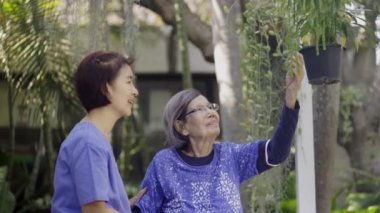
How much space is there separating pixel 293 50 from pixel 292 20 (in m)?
0.14

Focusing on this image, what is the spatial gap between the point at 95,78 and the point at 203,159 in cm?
97

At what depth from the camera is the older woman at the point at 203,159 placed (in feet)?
11.9

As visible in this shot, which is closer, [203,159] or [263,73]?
[203,159]

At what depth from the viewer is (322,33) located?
360 centimetres

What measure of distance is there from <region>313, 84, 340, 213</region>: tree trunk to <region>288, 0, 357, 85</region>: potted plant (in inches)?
55.8

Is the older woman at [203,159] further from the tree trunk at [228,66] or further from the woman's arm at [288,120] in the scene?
the tree trunk at [228,66]

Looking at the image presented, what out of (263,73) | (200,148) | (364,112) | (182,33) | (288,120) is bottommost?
(364,112)

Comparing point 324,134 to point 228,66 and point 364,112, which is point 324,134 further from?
point 364,112

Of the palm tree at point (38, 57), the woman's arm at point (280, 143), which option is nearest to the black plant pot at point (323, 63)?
the woman's arm at point (280, 143)

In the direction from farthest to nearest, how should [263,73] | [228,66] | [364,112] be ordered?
1. [364,112]
2. [228,66]
3. [263,73]

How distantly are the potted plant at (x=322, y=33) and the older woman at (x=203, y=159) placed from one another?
0.55ft

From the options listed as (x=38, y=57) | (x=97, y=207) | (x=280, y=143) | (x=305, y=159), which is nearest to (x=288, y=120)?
(x=280, y=143)

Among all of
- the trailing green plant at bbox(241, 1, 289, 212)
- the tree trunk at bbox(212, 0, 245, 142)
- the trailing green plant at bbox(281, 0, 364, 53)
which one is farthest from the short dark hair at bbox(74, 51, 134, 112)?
the tree trunk at bbox(212, 0, 245, 142)

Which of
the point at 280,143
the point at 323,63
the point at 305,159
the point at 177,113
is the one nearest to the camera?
the point at 280,143
